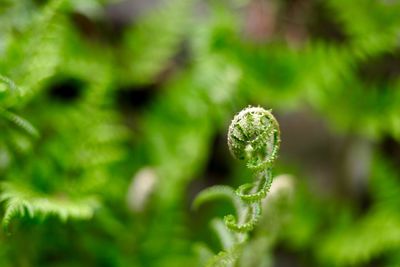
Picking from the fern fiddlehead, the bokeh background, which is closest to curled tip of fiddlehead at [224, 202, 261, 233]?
the fern fiddlehead

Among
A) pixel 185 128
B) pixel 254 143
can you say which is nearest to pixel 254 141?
pixel 254 143

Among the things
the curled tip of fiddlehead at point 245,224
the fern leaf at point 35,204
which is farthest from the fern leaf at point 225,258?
the fern leaf at point 35,204

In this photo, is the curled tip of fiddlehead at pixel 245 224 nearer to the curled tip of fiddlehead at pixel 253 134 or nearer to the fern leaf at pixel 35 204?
the curled tip of fiddlehead at pixel 253 134

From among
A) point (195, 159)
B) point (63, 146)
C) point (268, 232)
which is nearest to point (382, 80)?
point (195, 159)

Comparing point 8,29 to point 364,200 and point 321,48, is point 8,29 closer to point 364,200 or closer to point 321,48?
point 321,48

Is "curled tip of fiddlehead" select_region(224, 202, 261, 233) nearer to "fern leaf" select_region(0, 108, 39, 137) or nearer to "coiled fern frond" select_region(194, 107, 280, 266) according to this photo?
"coiled fern frond" select_region(194, 107, 280, 266)

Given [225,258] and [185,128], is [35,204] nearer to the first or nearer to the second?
[225,258]
